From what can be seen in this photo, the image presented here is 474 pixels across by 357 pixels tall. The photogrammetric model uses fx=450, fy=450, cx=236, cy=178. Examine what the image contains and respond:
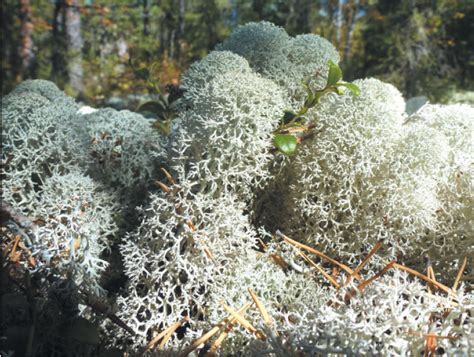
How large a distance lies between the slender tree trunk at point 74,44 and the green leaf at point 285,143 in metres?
5.54

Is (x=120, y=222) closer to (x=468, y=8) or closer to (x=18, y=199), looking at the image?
(x=18, y=199)

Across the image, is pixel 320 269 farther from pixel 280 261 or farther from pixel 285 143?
pixel 285 143

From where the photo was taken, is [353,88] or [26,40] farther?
[26,40]

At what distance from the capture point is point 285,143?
101cm

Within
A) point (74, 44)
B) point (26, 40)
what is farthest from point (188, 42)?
point (26, 40)

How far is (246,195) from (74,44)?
19.2 feet

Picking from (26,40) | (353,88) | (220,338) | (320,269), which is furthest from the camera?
(26,40)

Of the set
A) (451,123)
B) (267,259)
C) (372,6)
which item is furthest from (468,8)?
(267,259)

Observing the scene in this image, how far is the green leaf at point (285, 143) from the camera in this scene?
39.6 inches

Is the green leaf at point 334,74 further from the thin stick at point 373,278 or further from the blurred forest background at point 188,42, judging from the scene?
the blurred forest background at point 188,42

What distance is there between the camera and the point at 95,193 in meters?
1.13

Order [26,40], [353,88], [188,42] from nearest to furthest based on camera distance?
[353,88] → [26,40] → [188,42]

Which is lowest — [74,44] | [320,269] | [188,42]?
[188,42]

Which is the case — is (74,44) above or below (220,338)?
below
